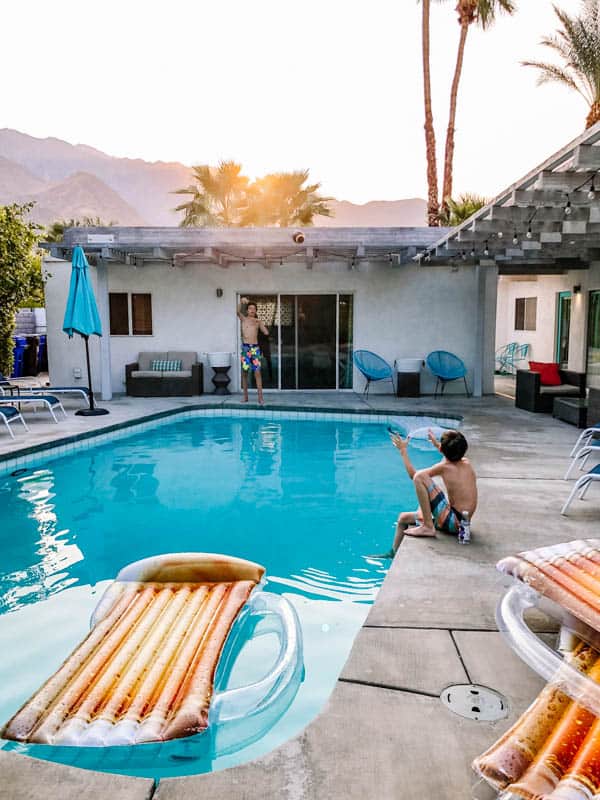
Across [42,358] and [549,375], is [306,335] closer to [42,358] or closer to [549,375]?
[549,375]

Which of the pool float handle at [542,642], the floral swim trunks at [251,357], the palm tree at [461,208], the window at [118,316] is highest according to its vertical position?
the palm tree at [461,208]

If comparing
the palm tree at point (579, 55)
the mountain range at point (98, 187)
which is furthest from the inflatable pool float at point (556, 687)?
the mountain range at point (98, 187)

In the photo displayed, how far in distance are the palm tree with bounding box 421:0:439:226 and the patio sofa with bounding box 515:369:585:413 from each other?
1006 cm

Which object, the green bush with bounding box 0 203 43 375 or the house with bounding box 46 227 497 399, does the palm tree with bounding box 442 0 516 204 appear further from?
the green bush with bounding box 0 203 43 375

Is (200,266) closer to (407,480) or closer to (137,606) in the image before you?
(407,480)

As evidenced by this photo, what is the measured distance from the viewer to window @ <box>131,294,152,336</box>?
483 inches

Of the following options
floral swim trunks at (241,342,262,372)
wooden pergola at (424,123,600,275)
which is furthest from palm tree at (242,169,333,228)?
floral swim trunks at (241,342,262,372)

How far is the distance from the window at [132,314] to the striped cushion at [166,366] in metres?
0.67

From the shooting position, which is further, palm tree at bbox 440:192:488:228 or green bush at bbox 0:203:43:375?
palm tree at bbox 440:192:488:228

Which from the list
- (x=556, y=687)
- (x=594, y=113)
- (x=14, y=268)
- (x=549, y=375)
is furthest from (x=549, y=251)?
(x=594, y=113)

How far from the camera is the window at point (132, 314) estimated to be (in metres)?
12.3

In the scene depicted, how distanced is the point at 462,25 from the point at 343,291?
12188 mm

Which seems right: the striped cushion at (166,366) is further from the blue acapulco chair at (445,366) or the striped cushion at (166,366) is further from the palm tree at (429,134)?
the palm tree at (429,134)

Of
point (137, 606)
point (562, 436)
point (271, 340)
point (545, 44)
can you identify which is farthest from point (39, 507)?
point (545, 44)
